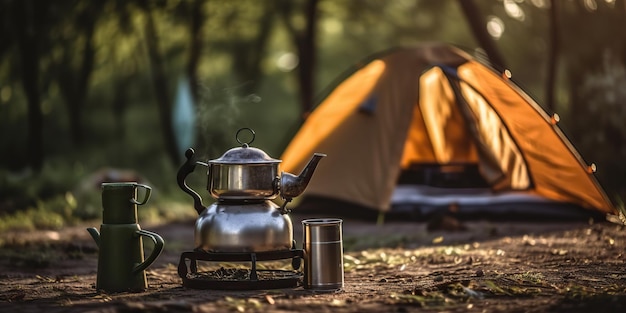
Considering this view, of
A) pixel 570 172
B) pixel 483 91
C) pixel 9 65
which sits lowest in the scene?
pixel 570 172

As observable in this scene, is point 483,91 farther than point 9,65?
No

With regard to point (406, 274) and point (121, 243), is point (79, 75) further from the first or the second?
point (121, 243)

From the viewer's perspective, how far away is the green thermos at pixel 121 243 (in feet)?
16.9

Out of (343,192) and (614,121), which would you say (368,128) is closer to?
(343,192)

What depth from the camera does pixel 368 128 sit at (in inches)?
379

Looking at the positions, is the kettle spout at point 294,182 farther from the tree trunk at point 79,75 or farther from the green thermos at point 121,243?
the tree trunk at point 79,75

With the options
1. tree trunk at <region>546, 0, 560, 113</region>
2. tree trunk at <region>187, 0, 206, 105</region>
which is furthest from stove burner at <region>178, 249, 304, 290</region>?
tree trunk at <region>187, 0, 206, 105</region>

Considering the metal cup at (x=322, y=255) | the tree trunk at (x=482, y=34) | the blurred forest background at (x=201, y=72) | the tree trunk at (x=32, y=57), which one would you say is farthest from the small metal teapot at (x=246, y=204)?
the tree trunk at (x=32, y=57)

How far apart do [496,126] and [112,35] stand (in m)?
9.42

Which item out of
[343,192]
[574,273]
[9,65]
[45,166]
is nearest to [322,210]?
[343,192]

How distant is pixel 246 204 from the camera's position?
17.1ft

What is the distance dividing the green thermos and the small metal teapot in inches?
11.8

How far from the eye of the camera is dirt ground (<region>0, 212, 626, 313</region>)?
177 inches

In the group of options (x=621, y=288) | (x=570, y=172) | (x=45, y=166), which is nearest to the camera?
(x=621, y=288)
